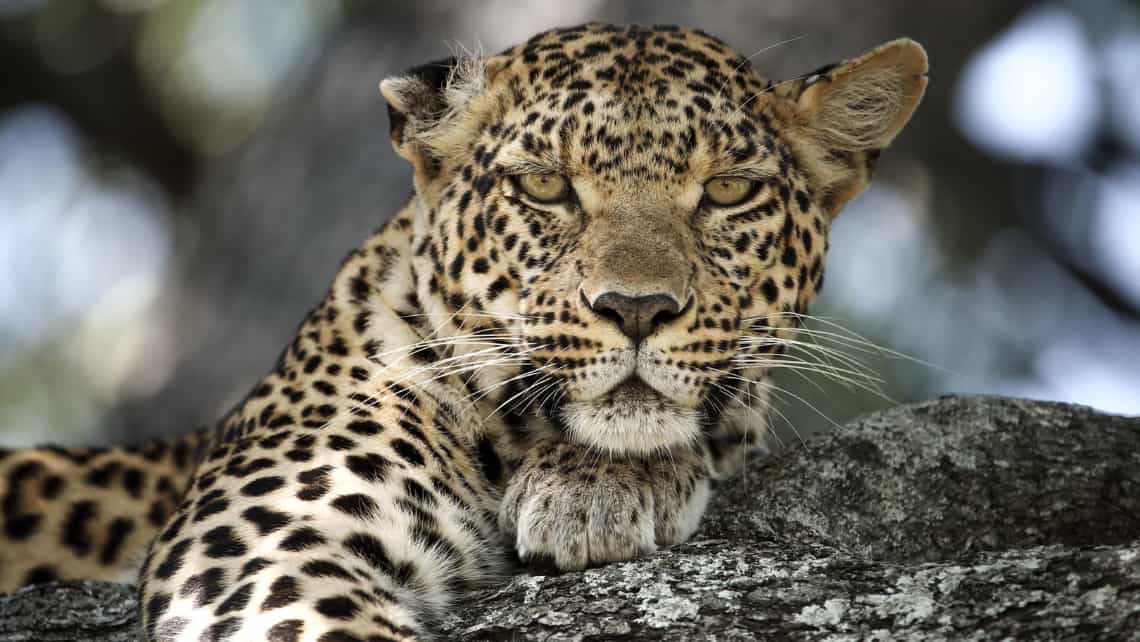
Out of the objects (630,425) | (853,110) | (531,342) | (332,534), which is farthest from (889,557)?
(332,534)

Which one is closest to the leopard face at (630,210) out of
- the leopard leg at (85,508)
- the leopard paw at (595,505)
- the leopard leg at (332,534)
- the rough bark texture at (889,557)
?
the leopard paw at (595,505)

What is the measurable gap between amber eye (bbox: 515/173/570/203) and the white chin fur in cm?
96

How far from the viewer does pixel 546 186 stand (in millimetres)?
5996

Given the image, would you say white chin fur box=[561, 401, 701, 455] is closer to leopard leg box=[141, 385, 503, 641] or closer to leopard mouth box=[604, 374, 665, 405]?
leopard mouth box=[604, 374, 665, 405]

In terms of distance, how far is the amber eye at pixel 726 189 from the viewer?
5992 millimetres

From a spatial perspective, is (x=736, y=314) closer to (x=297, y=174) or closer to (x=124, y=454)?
(x=124, y=454)

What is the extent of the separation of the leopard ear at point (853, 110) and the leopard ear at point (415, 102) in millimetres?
1580

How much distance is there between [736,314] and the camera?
5723 mm

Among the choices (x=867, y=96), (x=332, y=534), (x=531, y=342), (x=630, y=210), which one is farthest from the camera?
(x=867, y=96)

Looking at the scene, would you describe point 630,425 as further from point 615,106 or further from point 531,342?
point 615,106

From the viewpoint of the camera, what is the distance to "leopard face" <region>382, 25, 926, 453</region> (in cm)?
546

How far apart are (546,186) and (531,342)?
0.76 metres

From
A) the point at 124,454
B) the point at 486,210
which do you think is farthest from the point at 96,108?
the point at 486,210

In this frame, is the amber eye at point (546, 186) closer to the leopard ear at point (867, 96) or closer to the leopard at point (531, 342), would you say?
the leopard at point (531, 342)
